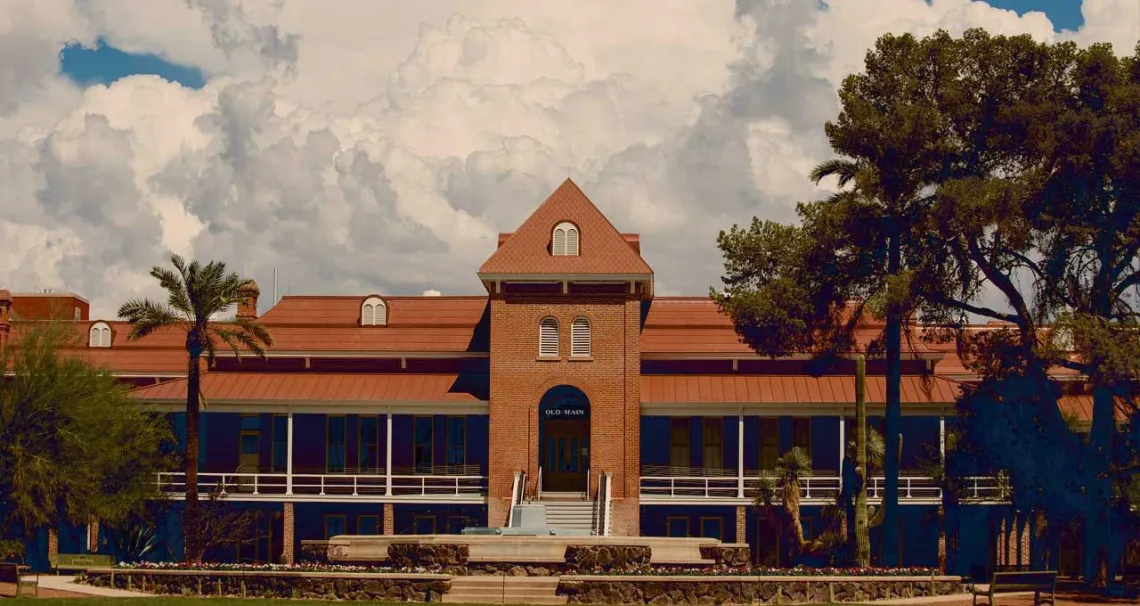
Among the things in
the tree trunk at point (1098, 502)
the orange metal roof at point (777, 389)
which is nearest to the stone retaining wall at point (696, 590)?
the tree trunk at point (1098, 502)

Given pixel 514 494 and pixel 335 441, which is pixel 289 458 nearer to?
pixel 335 441

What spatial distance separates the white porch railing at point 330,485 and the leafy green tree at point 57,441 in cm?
316

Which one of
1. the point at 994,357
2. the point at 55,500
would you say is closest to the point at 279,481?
the point at 55,500

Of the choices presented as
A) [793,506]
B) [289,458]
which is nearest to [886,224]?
[793,506]

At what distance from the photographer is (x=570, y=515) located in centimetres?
4594

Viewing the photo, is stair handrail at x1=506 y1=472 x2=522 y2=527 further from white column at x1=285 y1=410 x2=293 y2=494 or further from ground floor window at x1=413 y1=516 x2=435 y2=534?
white column at x1=285 y1=410 x2=293 y2=494

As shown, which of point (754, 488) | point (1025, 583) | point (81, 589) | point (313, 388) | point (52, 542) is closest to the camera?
point (1025, 583)

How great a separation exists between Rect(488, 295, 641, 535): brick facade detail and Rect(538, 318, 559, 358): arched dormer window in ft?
0.61

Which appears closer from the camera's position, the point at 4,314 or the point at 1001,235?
the point at 1001,235

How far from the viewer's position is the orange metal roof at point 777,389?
47.8 metres

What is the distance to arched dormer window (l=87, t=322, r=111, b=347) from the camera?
182 ft

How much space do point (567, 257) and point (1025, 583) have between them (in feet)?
70.3

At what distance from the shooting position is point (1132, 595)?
33469 millimetres

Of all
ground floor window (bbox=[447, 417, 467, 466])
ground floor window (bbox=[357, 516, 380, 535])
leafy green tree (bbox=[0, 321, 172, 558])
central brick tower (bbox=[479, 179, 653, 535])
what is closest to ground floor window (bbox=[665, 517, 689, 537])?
central brick tower (bbox=[479, 179, 653, 535])
